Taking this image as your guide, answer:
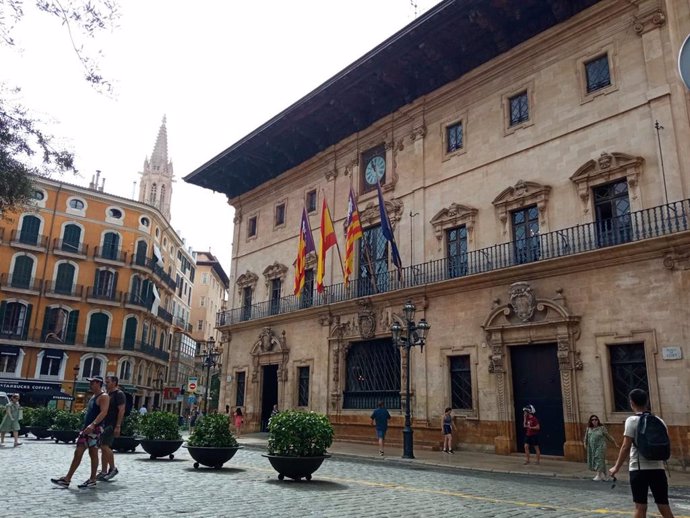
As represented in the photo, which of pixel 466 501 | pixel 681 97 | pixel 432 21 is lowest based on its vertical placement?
pixel 466 501

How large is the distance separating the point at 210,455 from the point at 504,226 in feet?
40.2

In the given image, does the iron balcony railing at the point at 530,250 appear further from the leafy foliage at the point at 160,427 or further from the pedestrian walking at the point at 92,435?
the pedestrian walking at the point at 92,435

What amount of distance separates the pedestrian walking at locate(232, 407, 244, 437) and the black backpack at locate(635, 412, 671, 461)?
2385cm

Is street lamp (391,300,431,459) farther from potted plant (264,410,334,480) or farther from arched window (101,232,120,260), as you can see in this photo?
arched window (101,232,120,260)

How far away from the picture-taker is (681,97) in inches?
619

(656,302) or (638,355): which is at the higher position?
(656,302)

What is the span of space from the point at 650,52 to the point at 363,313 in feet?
43.2

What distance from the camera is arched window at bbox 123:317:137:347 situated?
45906 mm

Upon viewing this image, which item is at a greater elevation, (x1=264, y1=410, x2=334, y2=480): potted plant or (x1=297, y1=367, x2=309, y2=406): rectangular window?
(x1=297, y1=367, x2=309, y2=406): rectangular window

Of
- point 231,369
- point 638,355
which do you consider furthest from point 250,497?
point 231,369

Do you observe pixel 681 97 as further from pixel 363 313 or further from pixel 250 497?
pixel 250 497

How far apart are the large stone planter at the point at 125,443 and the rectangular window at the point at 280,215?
54.9 ft

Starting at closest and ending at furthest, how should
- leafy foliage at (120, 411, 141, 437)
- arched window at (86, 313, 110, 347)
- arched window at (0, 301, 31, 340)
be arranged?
leafy foliage at (120, 411, 141, 437)
arched window at (0, 301, 31, 340)
arched window at (86, 313, 110, 347)

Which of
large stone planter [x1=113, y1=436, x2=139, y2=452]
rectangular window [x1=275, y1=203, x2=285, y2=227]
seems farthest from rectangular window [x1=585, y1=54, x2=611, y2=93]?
large stone planter [x1=113, y1=436, x2=139, y2=452]
